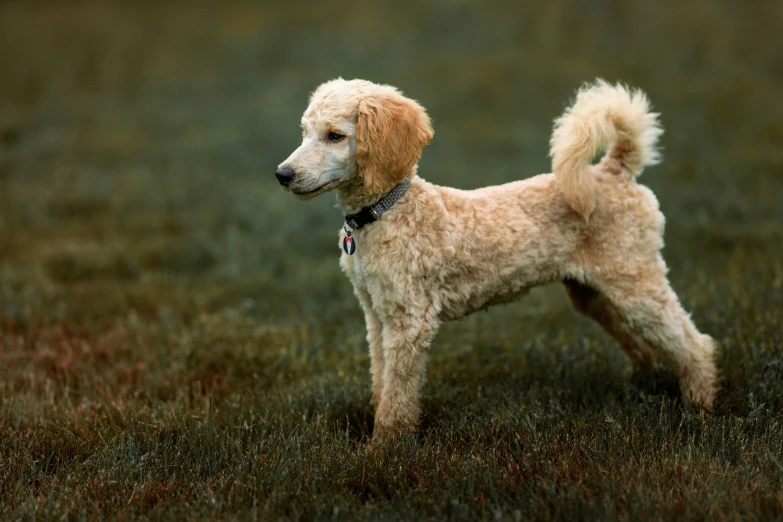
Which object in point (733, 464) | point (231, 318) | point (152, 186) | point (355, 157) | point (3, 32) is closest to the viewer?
point (733, 464)

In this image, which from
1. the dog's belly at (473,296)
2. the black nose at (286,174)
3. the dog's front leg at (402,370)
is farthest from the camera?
the dog's belly at (473,296)

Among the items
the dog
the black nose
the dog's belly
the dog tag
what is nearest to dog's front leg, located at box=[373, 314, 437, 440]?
the dog

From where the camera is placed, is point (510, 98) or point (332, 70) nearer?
point (510, 98)

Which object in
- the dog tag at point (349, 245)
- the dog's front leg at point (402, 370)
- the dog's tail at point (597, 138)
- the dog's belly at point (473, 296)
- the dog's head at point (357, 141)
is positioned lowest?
the dog's front leg at point (402, 370)

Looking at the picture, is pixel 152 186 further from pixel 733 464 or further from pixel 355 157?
pixel 733 464

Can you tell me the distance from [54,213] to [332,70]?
356 inches

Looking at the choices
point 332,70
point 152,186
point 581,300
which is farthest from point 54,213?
point 332,70

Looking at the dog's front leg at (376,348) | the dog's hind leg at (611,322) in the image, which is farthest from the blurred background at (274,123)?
the dog's front leg at (376,348)

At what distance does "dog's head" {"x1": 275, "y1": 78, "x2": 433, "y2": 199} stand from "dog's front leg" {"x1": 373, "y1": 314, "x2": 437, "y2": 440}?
83 centimetres

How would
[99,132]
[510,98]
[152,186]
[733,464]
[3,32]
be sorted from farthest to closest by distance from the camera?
[3,32]
[510,98]
[99,132]
[152,186]
[733,464]

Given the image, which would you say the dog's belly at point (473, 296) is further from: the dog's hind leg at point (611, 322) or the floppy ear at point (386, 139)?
the floppy ear at point (386, 139)

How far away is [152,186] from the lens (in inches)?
451

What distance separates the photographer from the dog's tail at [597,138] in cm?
444

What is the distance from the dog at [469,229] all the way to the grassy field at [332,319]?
18.6 inches
